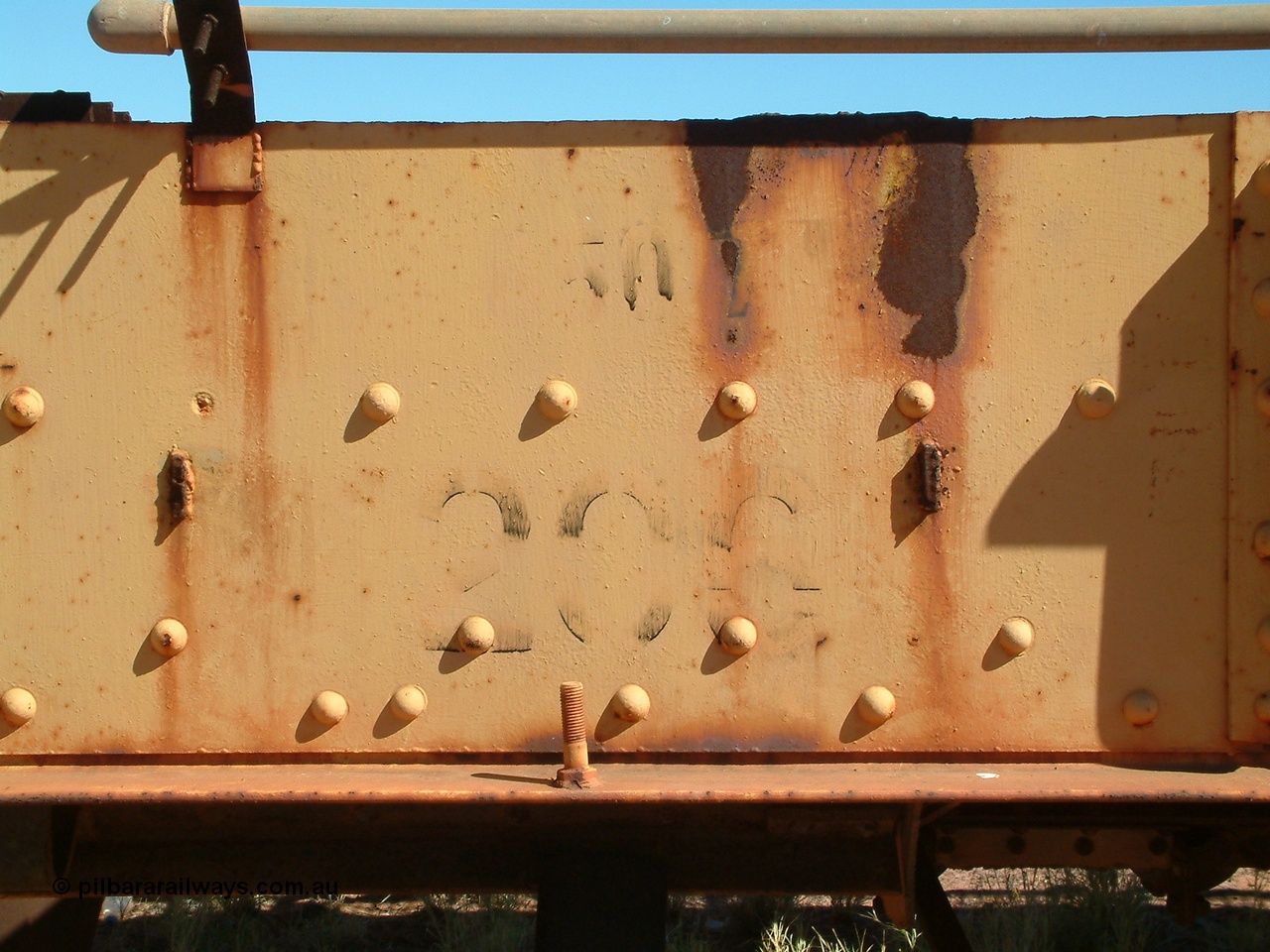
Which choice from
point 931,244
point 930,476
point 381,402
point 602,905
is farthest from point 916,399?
point 602,905

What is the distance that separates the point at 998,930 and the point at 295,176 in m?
3.53

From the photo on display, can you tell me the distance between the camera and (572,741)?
172cm

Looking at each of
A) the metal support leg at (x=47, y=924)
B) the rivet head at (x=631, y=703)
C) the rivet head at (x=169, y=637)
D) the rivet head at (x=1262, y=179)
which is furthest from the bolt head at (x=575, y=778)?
the metal support leg at (x=47, y=924)

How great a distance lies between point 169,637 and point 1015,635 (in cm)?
146

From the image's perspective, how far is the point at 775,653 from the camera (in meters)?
1.90

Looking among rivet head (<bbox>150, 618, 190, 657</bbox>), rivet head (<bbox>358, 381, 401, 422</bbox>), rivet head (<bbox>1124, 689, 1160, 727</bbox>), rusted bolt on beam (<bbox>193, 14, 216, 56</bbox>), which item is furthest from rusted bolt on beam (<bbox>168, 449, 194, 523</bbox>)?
rivet head (<bbox>1124, 689, 1160, 727</bbox>)

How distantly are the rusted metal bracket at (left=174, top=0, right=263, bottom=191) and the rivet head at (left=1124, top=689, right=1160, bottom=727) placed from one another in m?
1.77

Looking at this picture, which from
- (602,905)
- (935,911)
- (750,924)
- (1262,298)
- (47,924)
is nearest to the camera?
(1262,298)

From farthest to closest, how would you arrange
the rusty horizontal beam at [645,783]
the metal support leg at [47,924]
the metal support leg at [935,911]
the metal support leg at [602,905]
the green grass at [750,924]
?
the green grass at [750,924] < the metal support leg at [47,924] < the metal support leg at [935,911] < the metal support leg at [602,905] < the rusty horizontal beam at [645,783]

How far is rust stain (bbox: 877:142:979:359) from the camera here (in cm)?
191

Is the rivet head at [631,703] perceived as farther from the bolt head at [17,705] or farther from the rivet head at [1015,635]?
the bolt head at [17,705]

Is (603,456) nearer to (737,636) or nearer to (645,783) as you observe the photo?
(737,636)

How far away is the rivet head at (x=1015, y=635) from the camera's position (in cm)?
188

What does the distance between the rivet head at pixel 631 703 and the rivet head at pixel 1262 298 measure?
4.08ft
